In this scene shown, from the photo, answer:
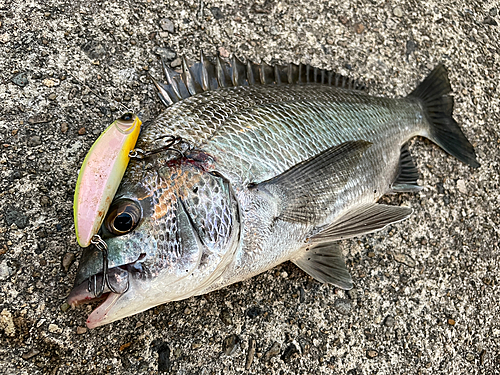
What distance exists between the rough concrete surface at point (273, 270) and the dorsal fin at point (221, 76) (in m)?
0.34

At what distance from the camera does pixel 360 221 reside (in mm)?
1986

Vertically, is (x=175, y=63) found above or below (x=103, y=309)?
above

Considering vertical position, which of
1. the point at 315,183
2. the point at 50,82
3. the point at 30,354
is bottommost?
the point at 30,354

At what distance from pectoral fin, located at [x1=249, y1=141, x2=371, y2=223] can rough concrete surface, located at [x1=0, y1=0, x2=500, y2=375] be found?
521mm

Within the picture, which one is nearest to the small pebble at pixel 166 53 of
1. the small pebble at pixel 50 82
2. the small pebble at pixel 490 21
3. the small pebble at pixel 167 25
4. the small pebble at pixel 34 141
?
the small pebble at pixel 167 25

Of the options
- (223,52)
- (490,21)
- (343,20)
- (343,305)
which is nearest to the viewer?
(343,305)

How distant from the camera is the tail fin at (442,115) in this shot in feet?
8.73

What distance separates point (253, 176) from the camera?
5.44 feet

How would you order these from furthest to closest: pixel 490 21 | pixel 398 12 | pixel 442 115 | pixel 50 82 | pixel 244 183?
1. pixel 490 21
2. pixel 398 12
3. pixel 442 115
4. pixel 50 82
5. pixel 244 183

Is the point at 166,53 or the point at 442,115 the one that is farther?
the point at 442,115

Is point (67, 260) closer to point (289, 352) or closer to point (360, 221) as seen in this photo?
point (289, 352)

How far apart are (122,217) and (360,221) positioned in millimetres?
1241

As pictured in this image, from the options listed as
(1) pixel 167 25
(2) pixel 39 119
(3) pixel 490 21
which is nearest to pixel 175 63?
(1) pixel 167 25

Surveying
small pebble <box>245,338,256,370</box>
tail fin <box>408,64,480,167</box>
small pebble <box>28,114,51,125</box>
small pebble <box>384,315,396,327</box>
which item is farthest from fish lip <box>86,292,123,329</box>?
tail fin <box>408,64,480,167</box>
